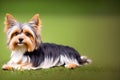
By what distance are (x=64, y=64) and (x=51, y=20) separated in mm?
533

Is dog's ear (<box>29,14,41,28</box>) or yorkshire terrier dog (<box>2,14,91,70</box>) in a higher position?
dog's ear (<box>29,14,41,28</box>)

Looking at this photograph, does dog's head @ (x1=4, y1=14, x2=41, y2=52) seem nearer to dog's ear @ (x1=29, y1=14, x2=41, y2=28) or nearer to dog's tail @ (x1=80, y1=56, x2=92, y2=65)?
dog's ear @ (x1=29, y1=14, x2=41, y2=28)

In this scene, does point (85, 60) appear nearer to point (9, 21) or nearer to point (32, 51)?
point (32, 51)

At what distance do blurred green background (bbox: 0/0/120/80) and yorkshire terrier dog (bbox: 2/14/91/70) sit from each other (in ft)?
0.19

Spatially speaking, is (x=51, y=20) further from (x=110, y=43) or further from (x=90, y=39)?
(x=110, y=43)

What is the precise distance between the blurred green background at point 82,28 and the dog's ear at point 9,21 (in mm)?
45

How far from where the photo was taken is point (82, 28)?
8.92ft

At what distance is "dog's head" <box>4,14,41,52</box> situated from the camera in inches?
103

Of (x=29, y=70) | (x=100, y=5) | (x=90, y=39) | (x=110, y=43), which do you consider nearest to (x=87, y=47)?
(x=90, y=39)

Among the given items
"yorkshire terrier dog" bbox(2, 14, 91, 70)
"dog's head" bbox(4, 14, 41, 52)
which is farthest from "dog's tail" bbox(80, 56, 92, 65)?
"dog's head" bbox(4, 14, 41, 52)

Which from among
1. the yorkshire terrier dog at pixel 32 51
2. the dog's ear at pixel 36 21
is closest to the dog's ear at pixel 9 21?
the yorkshire terrier dog at pixel 32 51

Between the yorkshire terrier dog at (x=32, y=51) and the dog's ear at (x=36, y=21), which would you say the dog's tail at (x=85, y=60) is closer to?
the yorkshire terrier dog at (x=32, y=51)

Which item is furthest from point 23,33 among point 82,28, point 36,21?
point 82,28

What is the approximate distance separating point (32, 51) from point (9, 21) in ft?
1.43
